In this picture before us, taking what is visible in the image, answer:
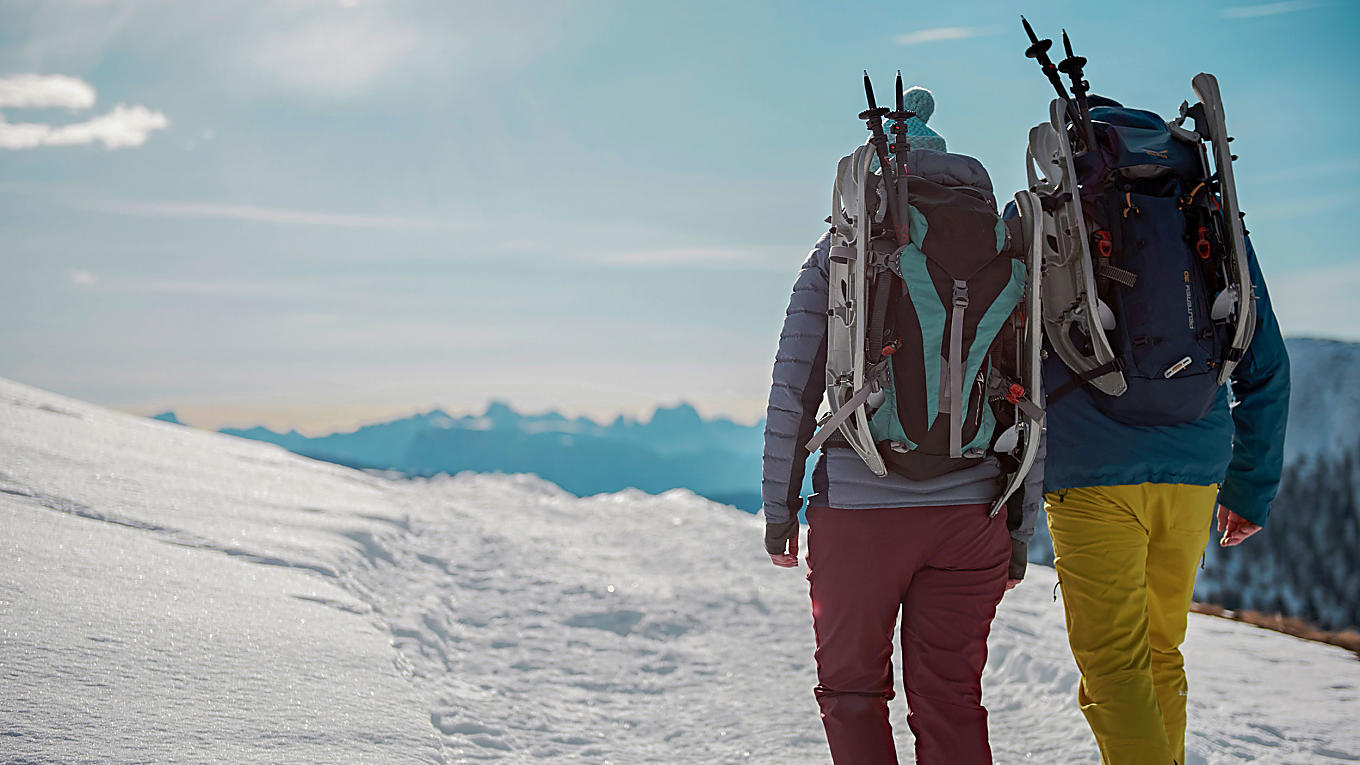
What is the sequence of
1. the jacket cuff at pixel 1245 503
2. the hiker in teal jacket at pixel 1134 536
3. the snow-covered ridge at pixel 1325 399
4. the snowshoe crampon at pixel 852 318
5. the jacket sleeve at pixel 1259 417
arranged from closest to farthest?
the snowshoe crampon at pixel 852 318, the hiker in teal jacket at pixel 1134 536, the jacket sleeve at pixel 1259 417, the jacket cuff at pixel 1245 503, the snow-covered ridge at pixel 1325 399

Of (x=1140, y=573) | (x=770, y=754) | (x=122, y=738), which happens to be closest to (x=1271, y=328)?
(x=1140, y=573)

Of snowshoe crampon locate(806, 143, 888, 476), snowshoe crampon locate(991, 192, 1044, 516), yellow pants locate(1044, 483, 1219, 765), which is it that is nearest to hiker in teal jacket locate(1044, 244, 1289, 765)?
yellow pants locate(1044, 483, 1219, 765)

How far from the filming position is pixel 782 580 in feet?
23.7

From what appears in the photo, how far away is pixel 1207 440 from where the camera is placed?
9.69ft

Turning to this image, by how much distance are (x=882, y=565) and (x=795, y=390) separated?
1.97 feet

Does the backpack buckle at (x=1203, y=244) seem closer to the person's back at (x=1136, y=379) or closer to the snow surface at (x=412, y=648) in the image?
the person's back at (x=1136, y=379)

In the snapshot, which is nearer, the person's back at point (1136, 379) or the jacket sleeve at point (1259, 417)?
the person's back at point (1136, 379)

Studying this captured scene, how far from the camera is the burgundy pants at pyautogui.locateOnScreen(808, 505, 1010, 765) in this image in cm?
256

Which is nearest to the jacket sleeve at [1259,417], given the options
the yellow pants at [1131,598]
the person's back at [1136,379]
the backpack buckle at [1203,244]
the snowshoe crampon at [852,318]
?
the person's back at [1136,379]

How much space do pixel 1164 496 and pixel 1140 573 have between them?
29 cm

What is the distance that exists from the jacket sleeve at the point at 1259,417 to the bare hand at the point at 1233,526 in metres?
0.03

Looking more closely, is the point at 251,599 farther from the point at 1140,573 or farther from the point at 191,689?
the point at 1140,573

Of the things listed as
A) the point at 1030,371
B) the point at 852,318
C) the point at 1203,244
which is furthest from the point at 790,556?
the point at 1203,244

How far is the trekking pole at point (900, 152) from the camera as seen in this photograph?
2549 millimetres
